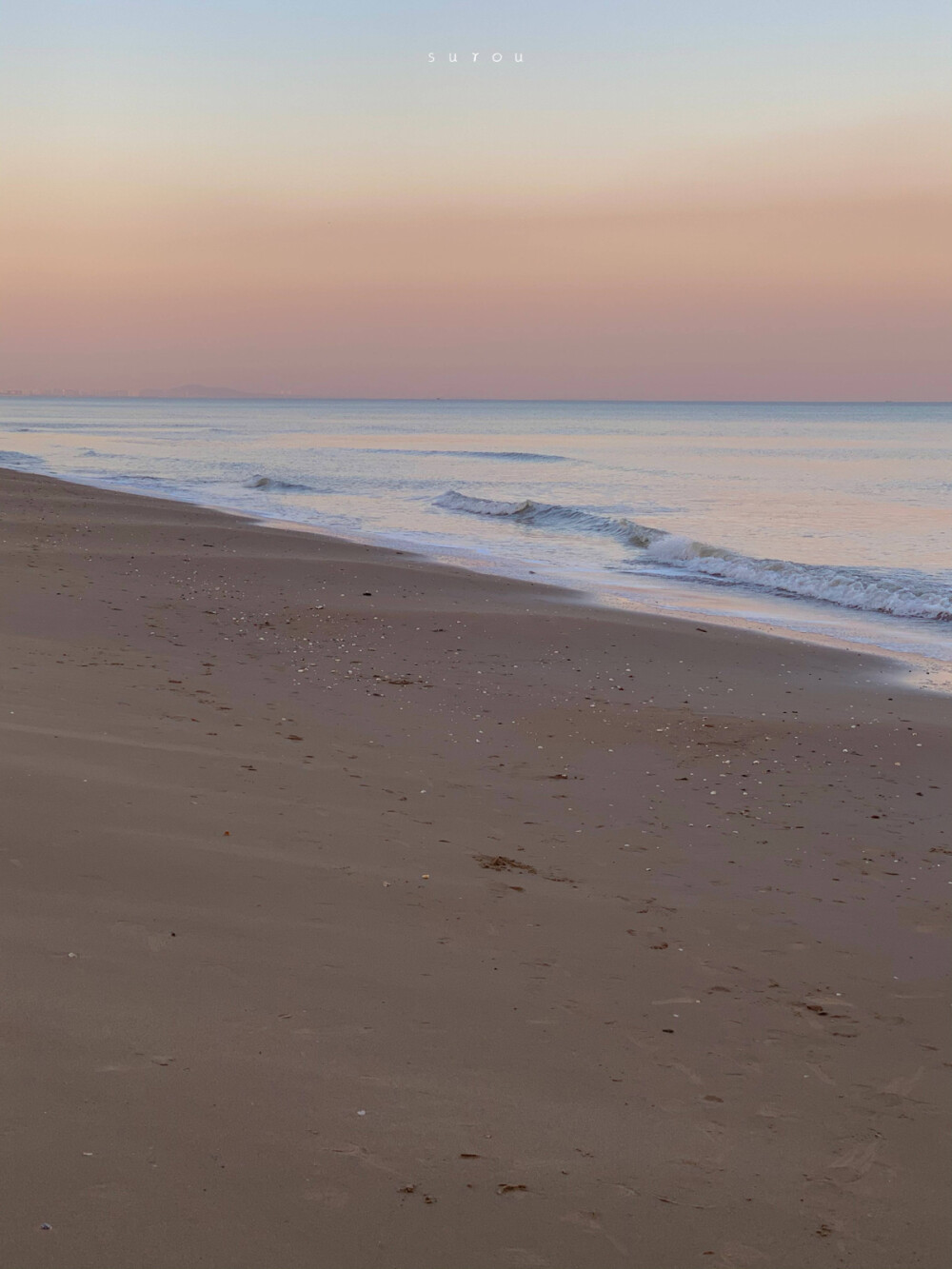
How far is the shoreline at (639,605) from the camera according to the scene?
446 inches

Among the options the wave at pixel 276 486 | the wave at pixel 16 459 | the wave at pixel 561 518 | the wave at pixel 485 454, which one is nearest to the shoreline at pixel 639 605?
the wave at pixel 561 518

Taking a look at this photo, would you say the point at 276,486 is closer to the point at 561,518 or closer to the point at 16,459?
the point at 561,518

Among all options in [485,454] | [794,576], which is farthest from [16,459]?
[794,576]

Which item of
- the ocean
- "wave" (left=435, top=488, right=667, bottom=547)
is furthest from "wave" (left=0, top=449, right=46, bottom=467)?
"wave" (left=435, top=488, right=667, bottom=547)

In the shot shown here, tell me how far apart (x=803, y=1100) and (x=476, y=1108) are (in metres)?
1.04

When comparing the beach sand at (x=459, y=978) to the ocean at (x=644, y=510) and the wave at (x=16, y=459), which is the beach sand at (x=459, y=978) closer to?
the ocean at (x=644, y=510)

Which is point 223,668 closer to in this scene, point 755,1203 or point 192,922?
point 192,922

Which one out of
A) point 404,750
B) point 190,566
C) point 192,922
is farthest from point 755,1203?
point 190,566

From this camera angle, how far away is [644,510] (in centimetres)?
3122

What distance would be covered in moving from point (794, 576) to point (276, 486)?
911 inches

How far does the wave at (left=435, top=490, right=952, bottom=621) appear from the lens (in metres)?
16.0

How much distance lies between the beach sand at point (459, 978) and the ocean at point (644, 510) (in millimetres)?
6974

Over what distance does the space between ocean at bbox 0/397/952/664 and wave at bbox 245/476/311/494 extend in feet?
0.41

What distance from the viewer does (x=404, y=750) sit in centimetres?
676
